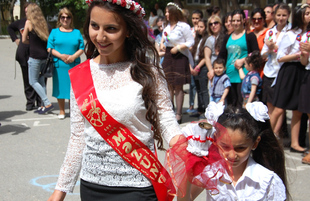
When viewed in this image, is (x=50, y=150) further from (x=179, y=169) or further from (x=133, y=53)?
(x=179, y=169)

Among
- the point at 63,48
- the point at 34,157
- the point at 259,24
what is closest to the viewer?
the point at 34,157

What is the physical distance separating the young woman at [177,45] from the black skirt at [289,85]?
1.79 metres

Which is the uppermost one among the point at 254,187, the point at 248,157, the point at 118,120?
the point at 118,120

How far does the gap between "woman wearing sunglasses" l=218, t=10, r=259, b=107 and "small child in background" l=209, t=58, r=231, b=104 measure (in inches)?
2.7

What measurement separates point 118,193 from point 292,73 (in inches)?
137

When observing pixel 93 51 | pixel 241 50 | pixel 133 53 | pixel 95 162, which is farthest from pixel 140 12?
pixel 241 50

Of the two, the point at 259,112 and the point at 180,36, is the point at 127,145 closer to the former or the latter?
the point at 259,112

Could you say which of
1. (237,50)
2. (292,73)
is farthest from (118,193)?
(237,50)

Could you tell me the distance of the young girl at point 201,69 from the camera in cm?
711

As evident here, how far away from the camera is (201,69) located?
7.16 metres

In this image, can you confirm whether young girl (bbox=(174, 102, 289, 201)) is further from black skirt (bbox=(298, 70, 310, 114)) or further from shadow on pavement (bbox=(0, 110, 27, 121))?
shadow on pavement (bbox=(0, 110, 27, 121))

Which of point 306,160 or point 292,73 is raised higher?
point 292,73

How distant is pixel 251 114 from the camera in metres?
2.36

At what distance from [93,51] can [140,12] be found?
0.38 metres
